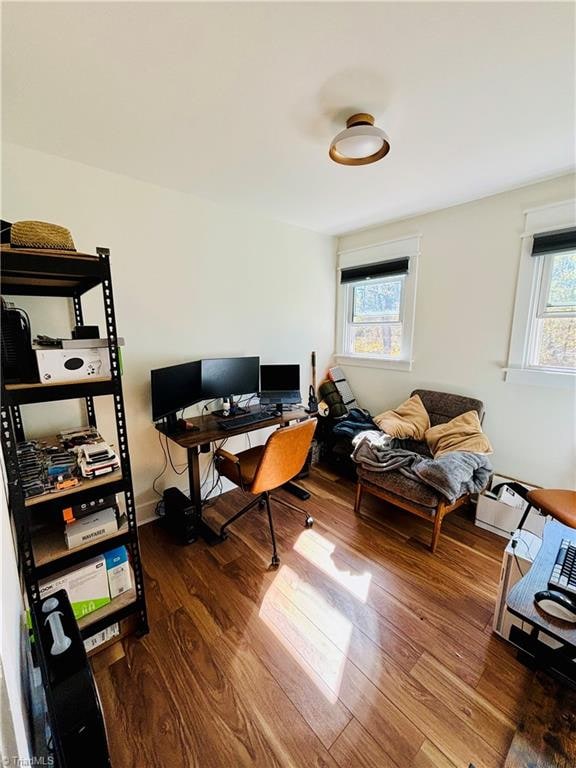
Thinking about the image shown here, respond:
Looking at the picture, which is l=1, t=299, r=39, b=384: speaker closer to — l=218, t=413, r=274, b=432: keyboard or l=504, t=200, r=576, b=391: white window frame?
l=218, t=413, r=274, b=432: keyboard

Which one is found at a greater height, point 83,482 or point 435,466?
point 83,482

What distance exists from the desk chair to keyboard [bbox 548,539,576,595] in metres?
0.33

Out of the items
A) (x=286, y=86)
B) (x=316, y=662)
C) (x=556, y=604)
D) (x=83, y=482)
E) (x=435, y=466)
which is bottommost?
(x=316, y=662)

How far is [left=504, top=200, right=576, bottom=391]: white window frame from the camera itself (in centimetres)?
211

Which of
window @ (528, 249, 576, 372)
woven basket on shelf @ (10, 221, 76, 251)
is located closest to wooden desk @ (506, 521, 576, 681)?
window @ (528, 249, 576, 372)

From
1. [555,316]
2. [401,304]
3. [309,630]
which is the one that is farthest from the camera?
[401,304]

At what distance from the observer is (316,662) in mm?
1379

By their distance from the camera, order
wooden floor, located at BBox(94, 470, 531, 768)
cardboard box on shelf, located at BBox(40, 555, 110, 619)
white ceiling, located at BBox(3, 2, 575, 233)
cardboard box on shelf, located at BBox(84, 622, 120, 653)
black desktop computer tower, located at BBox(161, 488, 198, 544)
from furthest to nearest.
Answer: black desktop computer tower, located at BBox(161, 488, 198, 544) → cardboard box on shelf, located at BBox(84, 622, 120, 653) → cardboard box on shelf, located at BBox(40, 555, 110, 619) → wooden floor, located at BBox(94, 470, 531, 768) → white ceiling, located at BBox(3, 2, 575, 233)

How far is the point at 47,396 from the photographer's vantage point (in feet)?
3.75

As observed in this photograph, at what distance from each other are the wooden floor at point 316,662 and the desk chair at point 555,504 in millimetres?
463

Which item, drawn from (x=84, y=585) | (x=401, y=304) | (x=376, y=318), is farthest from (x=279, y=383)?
(x=84, y=585)

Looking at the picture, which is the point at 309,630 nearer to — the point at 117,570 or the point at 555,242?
the point at 117,570

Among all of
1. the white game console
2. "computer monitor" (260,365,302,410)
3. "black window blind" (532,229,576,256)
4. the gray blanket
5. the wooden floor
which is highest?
"black window blind" (532,229,576,256)

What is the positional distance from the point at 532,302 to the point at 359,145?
5.78 feet
